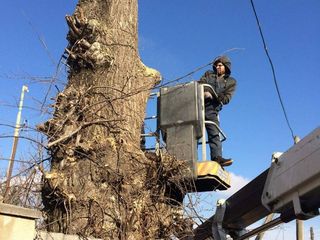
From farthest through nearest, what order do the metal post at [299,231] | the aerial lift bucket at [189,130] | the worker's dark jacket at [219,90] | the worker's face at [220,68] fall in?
the metal post at [299,231], the worker's face at [220,68], the worker's dark jacket at [219,90], the aerial lift bucket at [189,130]

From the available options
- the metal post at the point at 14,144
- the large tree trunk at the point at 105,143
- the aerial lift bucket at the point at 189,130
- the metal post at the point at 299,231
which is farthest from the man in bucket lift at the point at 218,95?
the metal post at the point at 299,231

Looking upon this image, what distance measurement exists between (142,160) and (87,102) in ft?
2.95

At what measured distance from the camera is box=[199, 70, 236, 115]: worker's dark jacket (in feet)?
21.1

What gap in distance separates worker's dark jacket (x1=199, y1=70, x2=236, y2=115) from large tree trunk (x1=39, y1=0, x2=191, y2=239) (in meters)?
0.99

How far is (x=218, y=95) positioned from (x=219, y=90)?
86 mm

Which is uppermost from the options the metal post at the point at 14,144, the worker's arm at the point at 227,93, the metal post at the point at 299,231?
the worker's arm at the point at 227,93

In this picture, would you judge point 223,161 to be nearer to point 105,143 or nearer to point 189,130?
point 189,130

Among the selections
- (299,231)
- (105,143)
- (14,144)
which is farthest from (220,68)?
(299,231)

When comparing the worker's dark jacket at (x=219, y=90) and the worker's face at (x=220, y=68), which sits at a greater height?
the worker's face at (x=220, y=68)

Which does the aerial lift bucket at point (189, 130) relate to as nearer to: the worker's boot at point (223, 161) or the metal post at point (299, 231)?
the worker's boot at point (223, 161)

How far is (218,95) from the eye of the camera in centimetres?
650

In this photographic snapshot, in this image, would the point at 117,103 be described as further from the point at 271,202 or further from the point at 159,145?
the point at 271,202

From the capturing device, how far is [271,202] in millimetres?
2607

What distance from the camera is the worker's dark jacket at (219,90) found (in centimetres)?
644
